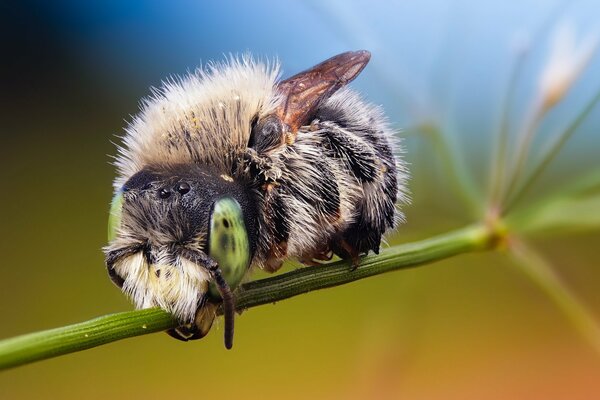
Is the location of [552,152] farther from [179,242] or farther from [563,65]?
[179,242]

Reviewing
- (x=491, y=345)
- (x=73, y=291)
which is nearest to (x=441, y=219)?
(x=491, y=345)

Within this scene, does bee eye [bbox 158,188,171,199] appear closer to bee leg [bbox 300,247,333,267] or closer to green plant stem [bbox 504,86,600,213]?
bee leg [bbox 300,247,333,267]

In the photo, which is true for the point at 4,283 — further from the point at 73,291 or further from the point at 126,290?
the point at 126,290

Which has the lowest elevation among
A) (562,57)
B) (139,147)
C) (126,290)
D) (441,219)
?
(126,290)

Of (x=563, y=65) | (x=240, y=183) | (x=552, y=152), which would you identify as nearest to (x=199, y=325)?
(x=240, y=183)

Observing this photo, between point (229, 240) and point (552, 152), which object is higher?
point (552, 152)

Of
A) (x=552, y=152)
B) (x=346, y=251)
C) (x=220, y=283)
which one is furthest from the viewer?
(x=552, y=152)
